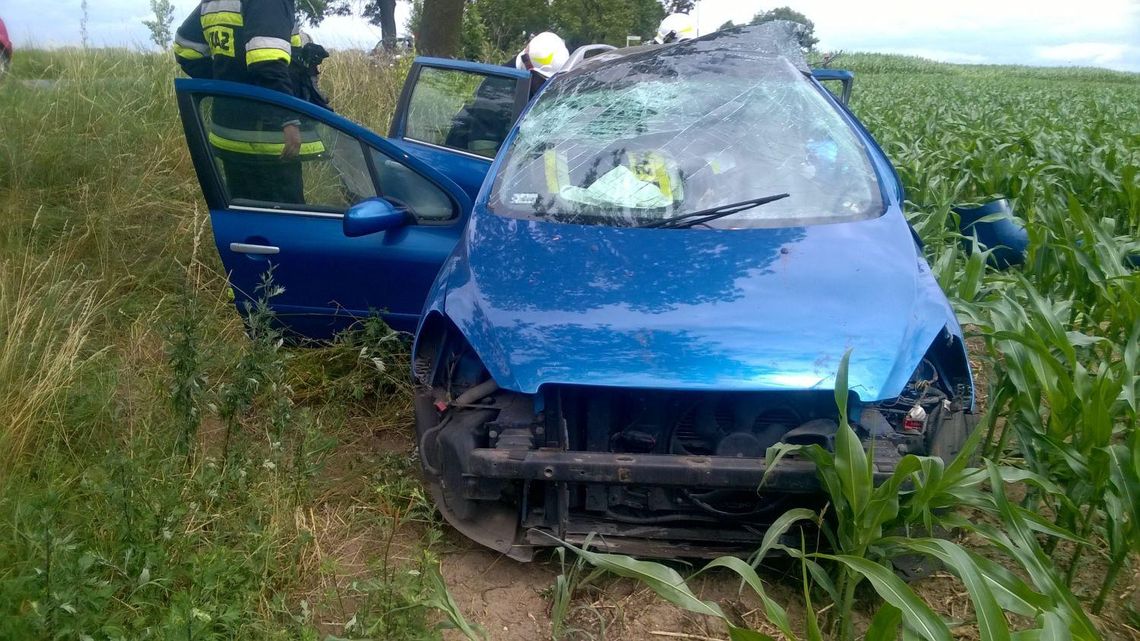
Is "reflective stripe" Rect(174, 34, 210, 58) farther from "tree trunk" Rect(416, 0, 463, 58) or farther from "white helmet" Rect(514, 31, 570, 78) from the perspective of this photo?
"tree trunk" Rect(416, 0, 463, 58)

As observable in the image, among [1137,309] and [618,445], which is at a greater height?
[1137,309]

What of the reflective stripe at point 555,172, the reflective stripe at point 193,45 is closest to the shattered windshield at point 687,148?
the reflective stripe at point 555,172

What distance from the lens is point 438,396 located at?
2.80 m

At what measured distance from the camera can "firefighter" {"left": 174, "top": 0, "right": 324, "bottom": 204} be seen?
3.85 metres

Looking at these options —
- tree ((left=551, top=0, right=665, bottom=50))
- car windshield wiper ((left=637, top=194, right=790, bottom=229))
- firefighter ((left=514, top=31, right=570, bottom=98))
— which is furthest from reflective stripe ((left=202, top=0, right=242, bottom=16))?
tree ((left=551, top=0, right=665, bottom=50))

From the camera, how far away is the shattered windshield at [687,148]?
323 cm

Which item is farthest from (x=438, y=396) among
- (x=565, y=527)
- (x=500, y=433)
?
(x=565, y=527)

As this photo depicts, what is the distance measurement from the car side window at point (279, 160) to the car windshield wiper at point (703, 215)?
145cm

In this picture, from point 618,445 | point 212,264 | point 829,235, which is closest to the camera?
point 618,445

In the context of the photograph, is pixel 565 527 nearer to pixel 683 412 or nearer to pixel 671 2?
pixel 683 412

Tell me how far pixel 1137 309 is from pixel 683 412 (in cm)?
167

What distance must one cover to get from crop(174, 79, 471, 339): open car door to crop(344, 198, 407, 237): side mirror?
0.54ft

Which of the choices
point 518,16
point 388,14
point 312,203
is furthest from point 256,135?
point 518,16

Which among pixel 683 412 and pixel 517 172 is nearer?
pixel 683 412
